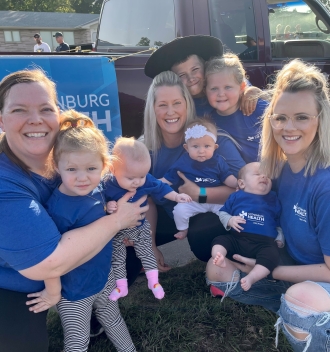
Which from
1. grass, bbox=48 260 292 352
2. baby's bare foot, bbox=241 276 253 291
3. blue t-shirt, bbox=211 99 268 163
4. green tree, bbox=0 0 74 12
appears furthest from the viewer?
green tree, bbox=0 0 74 12

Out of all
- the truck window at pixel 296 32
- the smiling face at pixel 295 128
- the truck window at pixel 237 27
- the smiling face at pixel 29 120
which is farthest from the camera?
the truck window at pixel 296 32

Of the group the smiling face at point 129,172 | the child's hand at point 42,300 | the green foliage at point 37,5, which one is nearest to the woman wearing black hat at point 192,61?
the smiling face at point 129,172

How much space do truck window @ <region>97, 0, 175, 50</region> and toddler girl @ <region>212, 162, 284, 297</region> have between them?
2.04 meters

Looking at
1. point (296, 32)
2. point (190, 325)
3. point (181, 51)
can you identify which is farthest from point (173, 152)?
point (296, 32)

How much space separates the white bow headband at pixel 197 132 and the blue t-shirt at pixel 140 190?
0.40m

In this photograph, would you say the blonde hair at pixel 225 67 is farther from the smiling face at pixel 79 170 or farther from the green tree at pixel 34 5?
the green tree at pixel 34 5

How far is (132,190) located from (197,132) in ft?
2.03

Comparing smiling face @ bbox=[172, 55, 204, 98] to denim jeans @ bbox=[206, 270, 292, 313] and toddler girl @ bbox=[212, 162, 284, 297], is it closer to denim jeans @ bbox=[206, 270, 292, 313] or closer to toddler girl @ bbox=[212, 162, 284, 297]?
toddler girl @ bbox=[212, 162, 284, 297]

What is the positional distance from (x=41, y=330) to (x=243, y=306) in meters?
1.51

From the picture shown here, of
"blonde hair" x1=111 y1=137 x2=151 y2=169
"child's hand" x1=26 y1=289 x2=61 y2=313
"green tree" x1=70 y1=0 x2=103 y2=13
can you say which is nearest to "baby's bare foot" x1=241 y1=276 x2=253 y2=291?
"blonde hair" x1=111 y1=137 x2=151 y2=169

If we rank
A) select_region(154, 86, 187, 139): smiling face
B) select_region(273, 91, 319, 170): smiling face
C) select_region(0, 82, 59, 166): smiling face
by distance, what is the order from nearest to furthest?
select_region(0, 82, 59, 166): smiling face, select_region(273, 91, 319, 170): smiling face, select_region(154, 86, 187, 139): smiling face

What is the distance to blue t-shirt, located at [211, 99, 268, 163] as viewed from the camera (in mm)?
2879

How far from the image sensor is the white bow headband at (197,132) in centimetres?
255

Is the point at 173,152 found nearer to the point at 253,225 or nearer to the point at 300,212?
the point at 253,225
